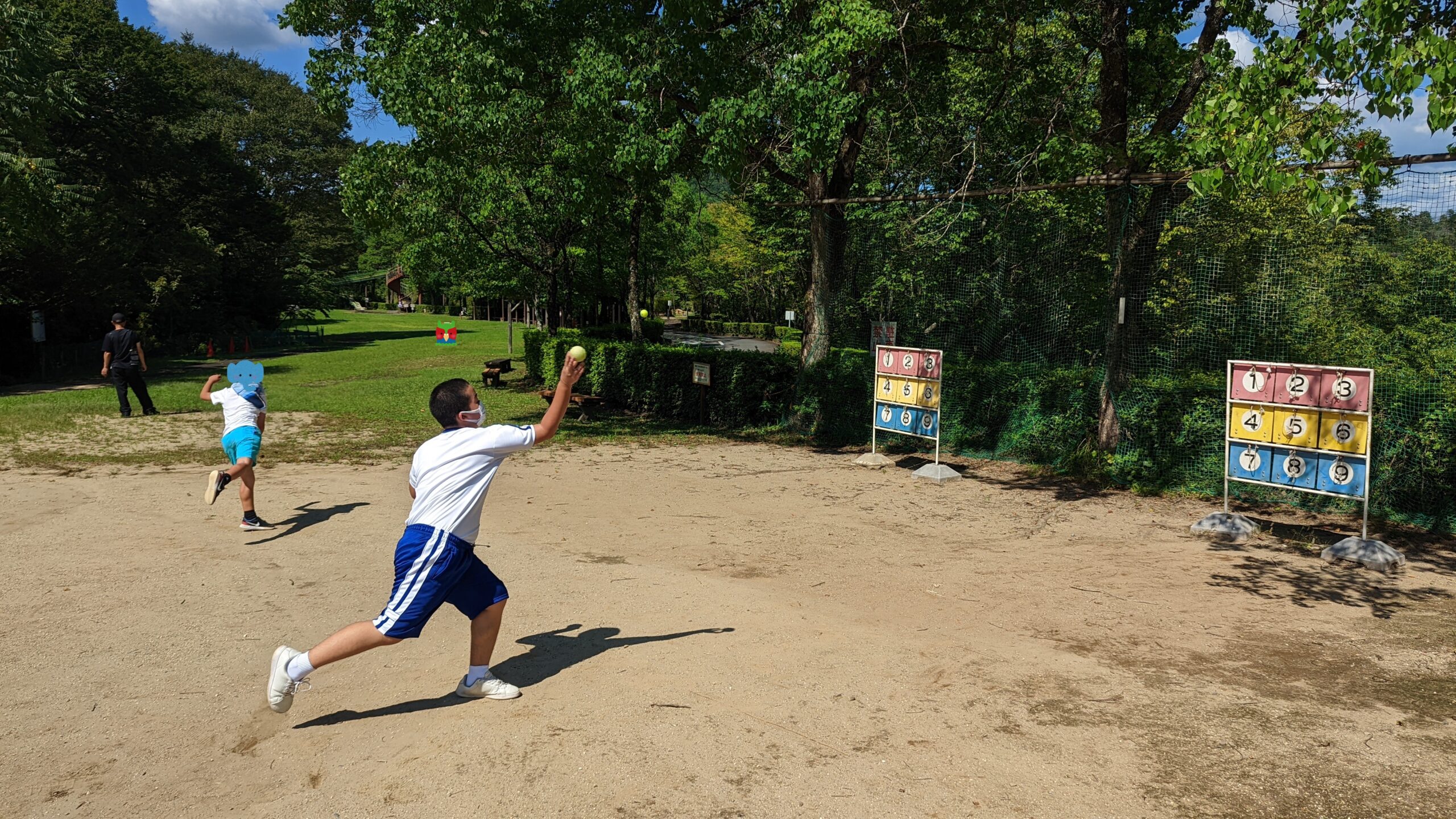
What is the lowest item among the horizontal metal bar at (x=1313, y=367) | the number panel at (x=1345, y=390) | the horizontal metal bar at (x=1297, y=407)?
the horizontal metal bar at (x=1297, y=407)

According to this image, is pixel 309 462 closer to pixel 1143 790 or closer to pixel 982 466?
pixel 982 466

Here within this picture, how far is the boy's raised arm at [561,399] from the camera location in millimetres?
4164

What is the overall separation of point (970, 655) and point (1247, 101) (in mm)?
5112

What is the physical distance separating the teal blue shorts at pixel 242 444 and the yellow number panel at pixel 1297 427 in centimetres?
950

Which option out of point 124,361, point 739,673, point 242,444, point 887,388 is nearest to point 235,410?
point 242,444

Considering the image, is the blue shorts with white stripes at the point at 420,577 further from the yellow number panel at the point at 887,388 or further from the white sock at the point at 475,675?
the yellow number panel at the point at 887,388

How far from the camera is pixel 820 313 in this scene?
1486cm

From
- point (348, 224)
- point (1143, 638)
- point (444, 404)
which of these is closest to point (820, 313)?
point (1143, 638)

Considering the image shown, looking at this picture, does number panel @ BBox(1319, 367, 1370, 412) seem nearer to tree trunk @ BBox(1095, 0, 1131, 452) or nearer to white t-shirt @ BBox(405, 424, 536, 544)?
tree trunk @ BBox(1095, 0, 1131, 452)

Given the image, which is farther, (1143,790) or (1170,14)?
(1170,14)

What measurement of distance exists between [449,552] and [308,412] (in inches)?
609

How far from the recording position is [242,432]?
8266mm

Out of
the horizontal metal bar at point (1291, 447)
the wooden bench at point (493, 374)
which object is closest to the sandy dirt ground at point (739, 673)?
the horizontal metal bar at point (1291, 447)

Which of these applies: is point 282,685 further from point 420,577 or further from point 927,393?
point 927,393
